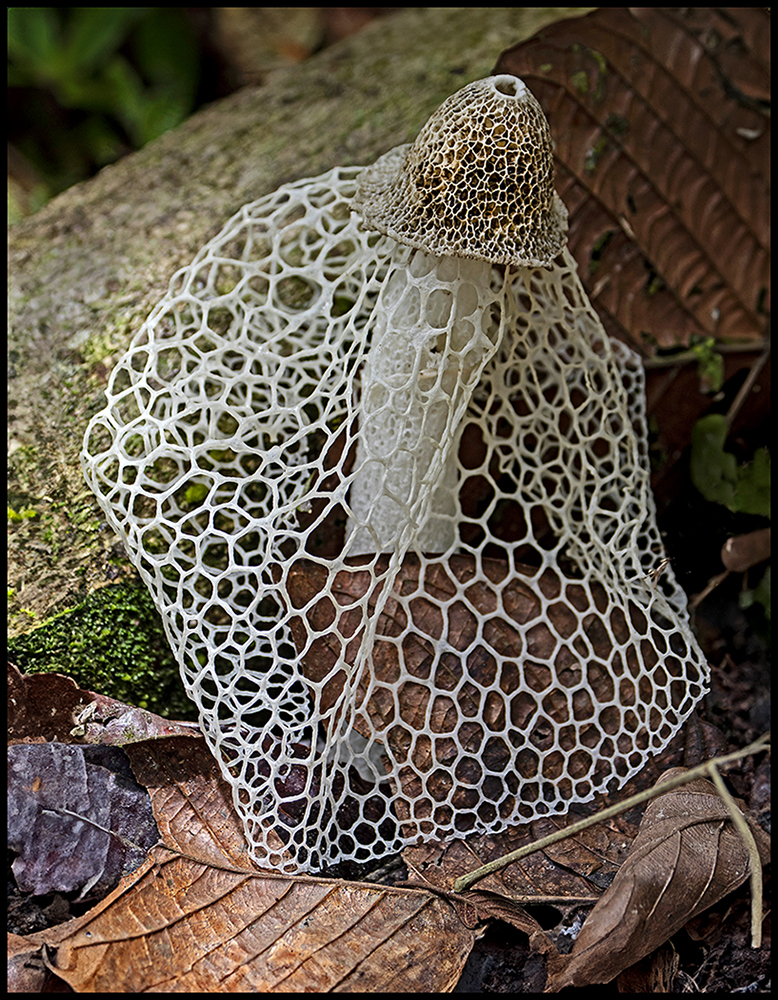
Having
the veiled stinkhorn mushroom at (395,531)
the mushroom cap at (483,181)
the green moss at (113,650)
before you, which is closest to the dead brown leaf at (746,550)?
the veiled stinkhorn mushroom at (395,531)

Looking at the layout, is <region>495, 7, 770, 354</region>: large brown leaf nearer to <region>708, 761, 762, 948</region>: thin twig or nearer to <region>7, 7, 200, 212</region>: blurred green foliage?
<region>708, 761, 762, 948</region>: thin twig

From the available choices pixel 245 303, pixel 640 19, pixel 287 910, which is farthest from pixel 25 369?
pixel 640 19

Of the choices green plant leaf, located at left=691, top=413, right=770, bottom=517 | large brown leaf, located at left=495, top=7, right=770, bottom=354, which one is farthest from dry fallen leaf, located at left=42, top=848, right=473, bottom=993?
large brown leaf, located at left=495, top=7, right=770, bottom=354

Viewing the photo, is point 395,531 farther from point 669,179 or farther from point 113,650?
point 669,179

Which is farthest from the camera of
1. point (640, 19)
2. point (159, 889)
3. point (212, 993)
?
point (640, 19)

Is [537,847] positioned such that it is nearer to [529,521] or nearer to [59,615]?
[529,521]

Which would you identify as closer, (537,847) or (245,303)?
(537,847)

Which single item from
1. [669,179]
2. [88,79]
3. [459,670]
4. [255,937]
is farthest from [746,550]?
[88,79]

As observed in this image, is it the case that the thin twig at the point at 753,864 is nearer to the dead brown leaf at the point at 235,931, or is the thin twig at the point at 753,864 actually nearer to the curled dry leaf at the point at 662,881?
the curled dry leaf at the point at 662,881
